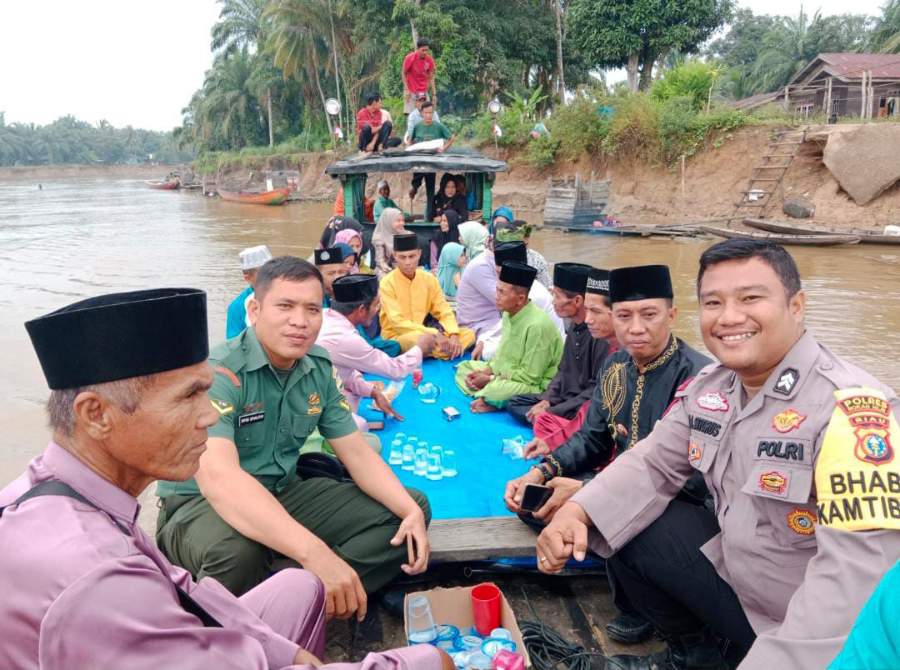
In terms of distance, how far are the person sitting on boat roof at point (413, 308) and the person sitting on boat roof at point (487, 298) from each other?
0.19 metres

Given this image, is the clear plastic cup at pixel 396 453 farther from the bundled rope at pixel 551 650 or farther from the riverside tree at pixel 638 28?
the riverside tree at pixel 638 28

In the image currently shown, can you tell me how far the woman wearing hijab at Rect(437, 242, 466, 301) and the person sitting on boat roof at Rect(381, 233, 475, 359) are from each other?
185cm

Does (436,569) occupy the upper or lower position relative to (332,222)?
lower

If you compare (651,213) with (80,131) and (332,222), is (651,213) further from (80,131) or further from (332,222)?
(80,131)

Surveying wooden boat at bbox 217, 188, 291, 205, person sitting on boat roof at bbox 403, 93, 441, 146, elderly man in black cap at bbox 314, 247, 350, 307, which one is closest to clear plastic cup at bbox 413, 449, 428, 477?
elderly man in black cap at bbox 314, 247, 350, 307

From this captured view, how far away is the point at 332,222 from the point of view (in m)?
7.12

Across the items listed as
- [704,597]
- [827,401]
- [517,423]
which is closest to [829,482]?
[827,401]

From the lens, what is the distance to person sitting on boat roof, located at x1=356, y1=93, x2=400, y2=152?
34.5 ft

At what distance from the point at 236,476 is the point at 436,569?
3.36 feet

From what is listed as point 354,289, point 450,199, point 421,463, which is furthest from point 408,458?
point 450,199

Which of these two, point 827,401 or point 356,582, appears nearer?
point 827,401

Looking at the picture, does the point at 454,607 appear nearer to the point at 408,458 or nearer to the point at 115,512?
the point at 115,512

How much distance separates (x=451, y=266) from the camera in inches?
318

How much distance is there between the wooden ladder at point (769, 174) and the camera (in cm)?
1653
